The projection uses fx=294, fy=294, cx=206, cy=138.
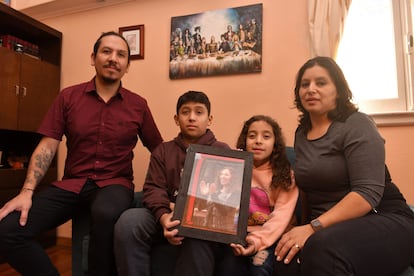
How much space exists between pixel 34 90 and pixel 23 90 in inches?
4.0

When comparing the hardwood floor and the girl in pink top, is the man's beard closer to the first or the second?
the girl in pink top

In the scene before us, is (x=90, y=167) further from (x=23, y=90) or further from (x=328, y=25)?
(x=328, y=25)

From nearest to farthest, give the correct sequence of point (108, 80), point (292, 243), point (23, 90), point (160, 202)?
point (292, 243), point (160, 202), point (108, 80), point (23, 90)

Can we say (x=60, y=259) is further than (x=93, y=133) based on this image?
Yes

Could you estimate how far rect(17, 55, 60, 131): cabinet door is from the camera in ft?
7.43

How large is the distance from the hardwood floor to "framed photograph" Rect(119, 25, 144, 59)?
5.41 feet

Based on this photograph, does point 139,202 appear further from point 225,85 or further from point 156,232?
point 225,85

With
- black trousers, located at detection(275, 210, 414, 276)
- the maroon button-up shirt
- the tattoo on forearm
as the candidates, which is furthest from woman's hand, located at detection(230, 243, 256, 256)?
the tattoo on forearm

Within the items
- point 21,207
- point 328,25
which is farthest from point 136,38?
point 21,207

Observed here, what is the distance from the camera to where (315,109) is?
1156 millimetres

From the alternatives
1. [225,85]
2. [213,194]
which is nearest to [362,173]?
[213,194]

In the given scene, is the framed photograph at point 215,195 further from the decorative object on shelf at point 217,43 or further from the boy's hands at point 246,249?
the decorative object on shelf at point 217,43

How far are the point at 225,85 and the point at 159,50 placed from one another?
25.1 inches

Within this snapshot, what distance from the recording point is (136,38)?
2408 millimetres
